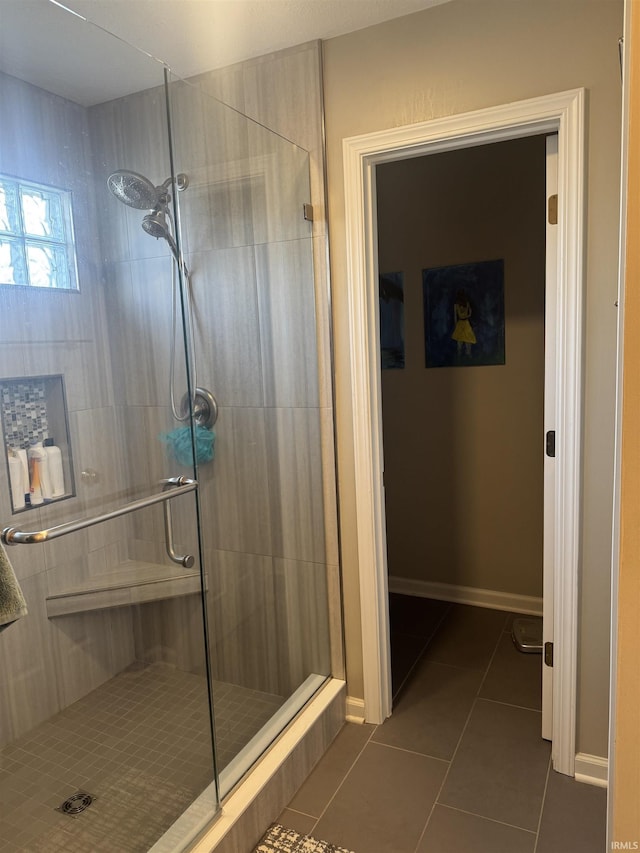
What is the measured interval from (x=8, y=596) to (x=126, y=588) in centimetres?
50

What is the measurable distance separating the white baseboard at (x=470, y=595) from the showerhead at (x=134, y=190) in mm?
2649

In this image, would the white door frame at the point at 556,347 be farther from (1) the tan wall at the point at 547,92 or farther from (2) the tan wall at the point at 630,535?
(2) the tan wall at the point at 630,535

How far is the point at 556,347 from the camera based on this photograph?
76.0 inches

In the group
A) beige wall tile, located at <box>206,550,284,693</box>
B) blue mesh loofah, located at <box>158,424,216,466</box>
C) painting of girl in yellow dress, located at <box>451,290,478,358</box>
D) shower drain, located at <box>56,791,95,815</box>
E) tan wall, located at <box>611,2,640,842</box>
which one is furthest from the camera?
painting of girl in yellow dress, located at <box>451,290,478,358</box>

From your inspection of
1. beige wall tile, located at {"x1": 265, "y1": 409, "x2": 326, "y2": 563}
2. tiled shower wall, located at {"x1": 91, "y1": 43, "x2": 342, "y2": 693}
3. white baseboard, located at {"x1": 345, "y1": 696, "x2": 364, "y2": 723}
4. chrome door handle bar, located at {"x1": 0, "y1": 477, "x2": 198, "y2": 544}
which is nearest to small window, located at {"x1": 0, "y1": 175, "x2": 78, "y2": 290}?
tiled shower wall, located at {"x1": 91, "y1": 43, "x2": 342, "y2": 693}

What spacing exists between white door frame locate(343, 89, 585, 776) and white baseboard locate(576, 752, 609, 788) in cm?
3

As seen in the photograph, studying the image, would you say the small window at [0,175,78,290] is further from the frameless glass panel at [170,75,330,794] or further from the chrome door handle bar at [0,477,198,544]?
the chrome door handle bar at [0,477,198,544]

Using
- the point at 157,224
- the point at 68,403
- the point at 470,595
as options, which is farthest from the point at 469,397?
the point at 68,403

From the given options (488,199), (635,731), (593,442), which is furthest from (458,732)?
(488,199)

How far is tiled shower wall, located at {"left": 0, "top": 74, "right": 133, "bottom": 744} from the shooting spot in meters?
1.34

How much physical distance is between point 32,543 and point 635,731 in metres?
1.22

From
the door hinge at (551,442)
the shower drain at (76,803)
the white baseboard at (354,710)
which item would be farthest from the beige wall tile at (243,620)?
the door hinge at (551,442)

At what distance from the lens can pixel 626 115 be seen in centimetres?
77

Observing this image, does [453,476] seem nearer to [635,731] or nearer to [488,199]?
[488,199]
